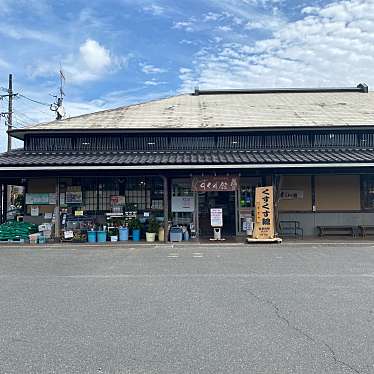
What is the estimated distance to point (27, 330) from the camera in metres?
4.63

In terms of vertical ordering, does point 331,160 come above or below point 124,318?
above

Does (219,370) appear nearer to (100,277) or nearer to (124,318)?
(124,318)

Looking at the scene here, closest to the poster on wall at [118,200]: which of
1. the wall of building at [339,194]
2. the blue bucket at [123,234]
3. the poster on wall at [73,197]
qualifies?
the poster on wall at [73,197]

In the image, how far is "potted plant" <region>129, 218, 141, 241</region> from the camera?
46.7 ft

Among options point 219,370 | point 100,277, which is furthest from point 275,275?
point 219,370

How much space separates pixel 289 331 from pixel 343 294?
2.24 meters

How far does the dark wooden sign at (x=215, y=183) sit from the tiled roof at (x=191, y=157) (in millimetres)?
696

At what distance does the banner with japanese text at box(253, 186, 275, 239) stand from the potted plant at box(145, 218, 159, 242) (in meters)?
3.63

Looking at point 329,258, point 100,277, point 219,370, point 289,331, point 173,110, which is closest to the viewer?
point 219,370

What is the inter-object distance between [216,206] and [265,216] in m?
3.14

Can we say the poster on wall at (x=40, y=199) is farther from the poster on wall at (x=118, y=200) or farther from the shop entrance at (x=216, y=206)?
the shop entrance at (x=216, y=206)

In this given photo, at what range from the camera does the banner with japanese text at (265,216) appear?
1330 centimetres

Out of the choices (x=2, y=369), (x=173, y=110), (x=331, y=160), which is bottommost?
(x=2, y=369)

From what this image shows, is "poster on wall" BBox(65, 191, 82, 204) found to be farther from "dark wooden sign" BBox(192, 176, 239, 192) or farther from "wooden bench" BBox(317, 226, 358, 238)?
"wooden bench" BBox(317, 226, 358, 238)
